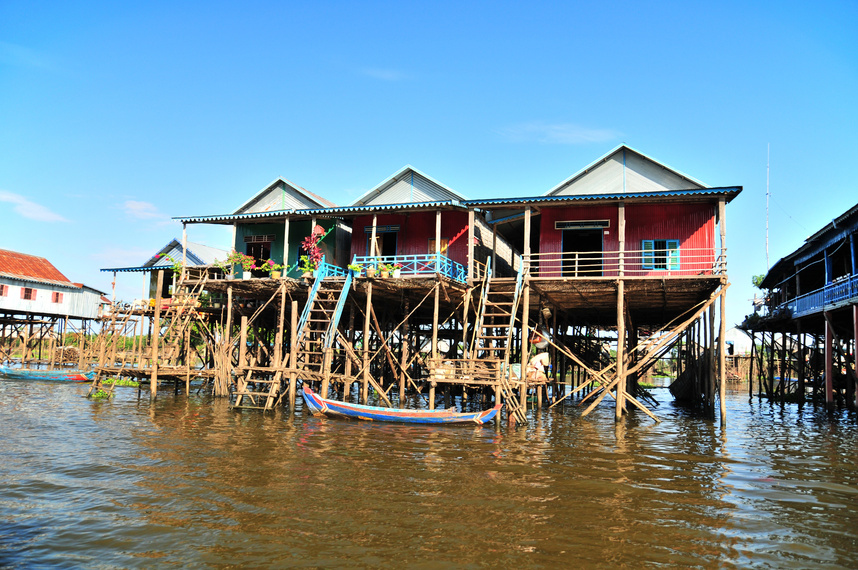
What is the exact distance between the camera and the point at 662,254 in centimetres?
2125

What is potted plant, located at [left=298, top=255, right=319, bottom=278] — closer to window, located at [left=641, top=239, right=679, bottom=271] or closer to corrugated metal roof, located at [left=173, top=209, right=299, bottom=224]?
corrugated metal roof, located at [left=173, top=209, right=299, bottom=224]

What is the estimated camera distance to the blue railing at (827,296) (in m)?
20.5

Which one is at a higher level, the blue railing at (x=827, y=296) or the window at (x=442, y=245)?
the window at (x=442, y=245)

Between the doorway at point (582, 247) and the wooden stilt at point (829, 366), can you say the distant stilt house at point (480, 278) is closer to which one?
the doorway at point (582, 247)

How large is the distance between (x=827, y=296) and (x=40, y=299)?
4398cm

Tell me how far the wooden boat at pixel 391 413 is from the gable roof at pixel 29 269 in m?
30.0

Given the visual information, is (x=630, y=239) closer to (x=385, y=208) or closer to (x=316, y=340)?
(x=385, y=208)

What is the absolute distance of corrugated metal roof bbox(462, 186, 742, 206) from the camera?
1900 centimetres

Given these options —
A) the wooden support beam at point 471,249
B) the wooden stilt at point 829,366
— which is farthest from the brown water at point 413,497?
the wooden stilt at point 829,366

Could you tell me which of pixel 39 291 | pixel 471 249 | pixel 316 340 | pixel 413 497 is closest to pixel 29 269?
pixel 39 291

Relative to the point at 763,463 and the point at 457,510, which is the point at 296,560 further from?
the point at 763,463

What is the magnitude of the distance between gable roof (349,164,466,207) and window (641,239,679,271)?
7.07 m

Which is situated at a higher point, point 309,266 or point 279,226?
point 279,226

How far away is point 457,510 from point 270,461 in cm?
466
